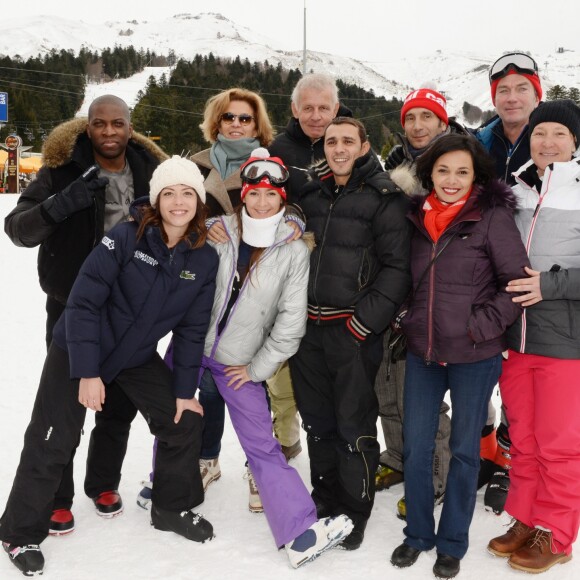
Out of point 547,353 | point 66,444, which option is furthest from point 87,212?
point 547,353

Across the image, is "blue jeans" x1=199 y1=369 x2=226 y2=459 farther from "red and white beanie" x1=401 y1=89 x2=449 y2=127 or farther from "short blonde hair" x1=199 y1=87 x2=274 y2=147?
"red and white beanie" x1=401 y1=89 x2=449 y2=127

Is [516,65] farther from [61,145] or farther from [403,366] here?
[61,145]

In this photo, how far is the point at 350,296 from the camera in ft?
9.93

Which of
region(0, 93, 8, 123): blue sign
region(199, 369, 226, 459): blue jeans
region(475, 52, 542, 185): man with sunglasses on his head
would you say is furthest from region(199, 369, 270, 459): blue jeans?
region(0, 93, 8, 123): blue sign

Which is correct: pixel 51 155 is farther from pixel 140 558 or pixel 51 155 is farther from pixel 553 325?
pixel 553 325

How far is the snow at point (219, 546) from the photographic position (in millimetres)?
2883

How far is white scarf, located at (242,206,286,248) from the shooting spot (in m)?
3.02

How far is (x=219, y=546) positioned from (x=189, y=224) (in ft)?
5.89

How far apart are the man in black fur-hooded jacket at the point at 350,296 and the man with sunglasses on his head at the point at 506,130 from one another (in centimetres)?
94

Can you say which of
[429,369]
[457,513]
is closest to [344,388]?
[429,369]

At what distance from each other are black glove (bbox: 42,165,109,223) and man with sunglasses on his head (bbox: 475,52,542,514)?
2465 millimetres

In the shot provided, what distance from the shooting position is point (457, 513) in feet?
9.49

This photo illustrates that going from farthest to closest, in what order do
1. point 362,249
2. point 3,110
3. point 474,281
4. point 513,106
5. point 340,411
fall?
point 3,110 → point 513,106 → point 340,411 → point 362,249 → point 474,281

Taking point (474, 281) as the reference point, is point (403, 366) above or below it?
below
